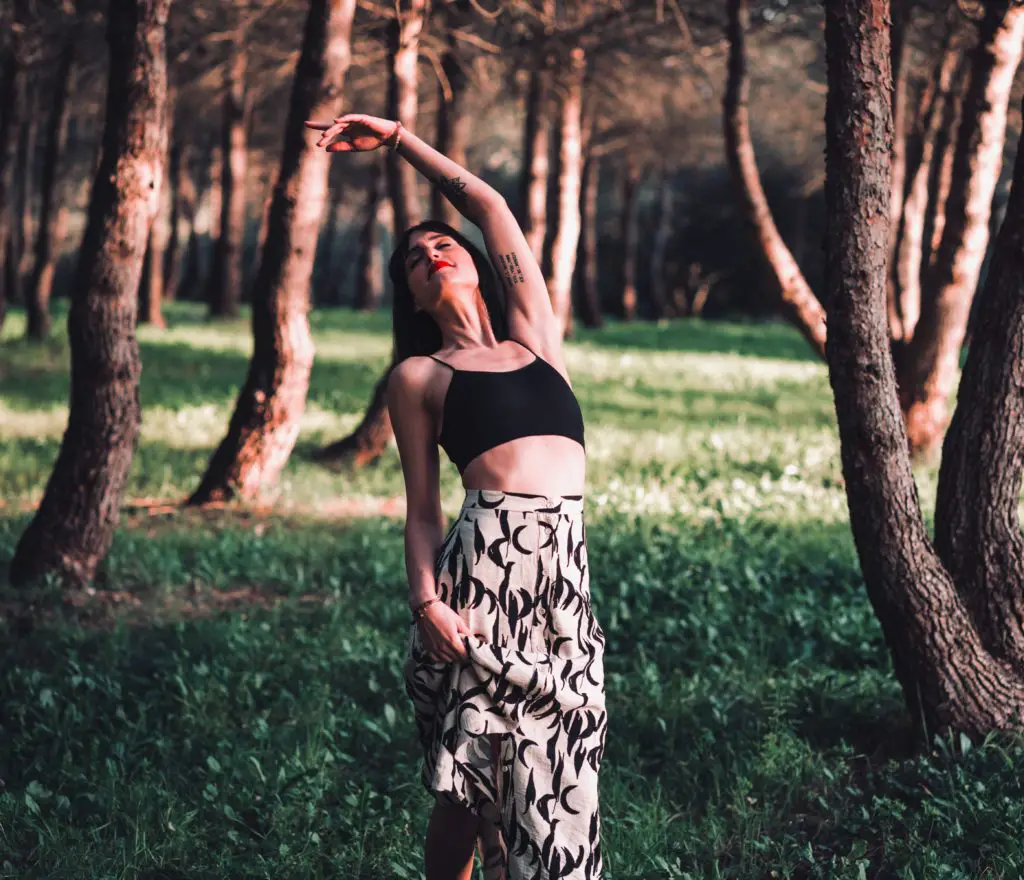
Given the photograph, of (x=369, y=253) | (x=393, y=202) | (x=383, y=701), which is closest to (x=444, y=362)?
(x=383, y=701)

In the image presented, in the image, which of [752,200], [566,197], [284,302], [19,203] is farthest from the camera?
[19,203]

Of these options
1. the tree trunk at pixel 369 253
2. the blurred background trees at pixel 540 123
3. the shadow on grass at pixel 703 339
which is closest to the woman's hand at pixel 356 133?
the blurred background trees at pixel 540 123

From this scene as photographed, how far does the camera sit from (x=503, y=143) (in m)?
42.6

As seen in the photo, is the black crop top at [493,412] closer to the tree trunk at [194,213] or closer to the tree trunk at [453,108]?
the tree trunk at [453,108]

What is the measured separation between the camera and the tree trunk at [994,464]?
4578 millimetres

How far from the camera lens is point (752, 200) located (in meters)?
9.99

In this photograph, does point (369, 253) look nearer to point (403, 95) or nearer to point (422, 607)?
point (403, 95)

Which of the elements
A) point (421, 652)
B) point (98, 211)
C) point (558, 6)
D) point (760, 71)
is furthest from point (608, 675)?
point (760, 71)

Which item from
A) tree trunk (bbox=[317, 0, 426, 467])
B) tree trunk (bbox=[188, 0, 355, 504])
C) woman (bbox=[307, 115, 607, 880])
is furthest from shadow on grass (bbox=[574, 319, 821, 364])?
woman (bbox=[307, 115, 607, 880])

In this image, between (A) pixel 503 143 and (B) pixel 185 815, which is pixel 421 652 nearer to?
(B) pixel 185 815

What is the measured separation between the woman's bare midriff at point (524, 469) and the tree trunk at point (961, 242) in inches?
279

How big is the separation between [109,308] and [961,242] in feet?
23.4

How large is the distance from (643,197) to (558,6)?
3235 cm

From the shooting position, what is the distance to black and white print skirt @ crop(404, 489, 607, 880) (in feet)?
10.6
